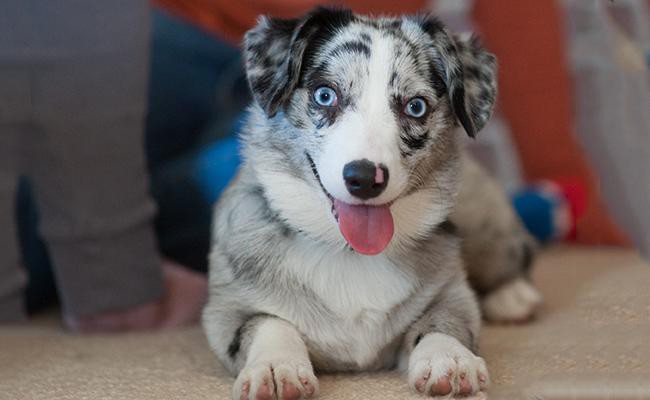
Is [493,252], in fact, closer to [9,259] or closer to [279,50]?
[279,50]

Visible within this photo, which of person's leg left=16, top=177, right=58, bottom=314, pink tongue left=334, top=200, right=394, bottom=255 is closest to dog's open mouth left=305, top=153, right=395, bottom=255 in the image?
pink tongue left=334, top=200, right=394, bottom=255

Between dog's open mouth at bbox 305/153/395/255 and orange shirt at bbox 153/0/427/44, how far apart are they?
1570mm

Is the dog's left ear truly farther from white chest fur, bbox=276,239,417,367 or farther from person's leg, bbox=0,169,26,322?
person's leg, bbox=0,169,26,322

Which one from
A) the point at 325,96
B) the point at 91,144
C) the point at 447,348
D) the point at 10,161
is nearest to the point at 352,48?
the point at 325,96

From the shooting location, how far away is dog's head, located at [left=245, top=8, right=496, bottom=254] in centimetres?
149

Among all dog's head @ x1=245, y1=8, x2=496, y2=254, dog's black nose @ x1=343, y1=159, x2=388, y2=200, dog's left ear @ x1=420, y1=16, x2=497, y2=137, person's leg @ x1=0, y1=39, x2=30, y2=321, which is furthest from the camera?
person's leg @ x1=0, y1=39, x2=30, y2=321

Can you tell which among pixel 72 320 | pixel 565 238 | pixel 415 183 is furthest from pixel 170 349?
pixel 565 238

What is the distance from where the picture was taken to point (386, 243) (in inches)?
59.5

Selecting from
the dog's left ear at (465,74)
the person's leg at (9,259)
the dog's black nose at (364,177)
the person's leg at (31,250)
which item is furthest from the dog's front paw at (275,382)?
the person's leg at (31,250)

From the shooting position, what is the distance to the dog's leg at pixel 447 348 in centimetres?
140

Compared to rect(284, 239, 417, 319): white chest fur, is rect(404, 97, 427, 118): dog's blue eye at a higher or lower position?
higher

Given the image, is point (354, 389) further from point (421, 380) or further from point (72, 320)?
point (72, 320)

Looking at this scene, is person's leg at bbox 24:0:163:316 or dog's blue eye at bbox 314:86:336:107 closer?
dog's blue eye at bbox 314:86:336:107

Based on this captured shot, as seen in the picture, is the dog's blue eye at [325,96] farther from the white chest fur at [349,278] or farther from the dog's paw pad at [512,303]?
the dog's paw pad at [512,303]
